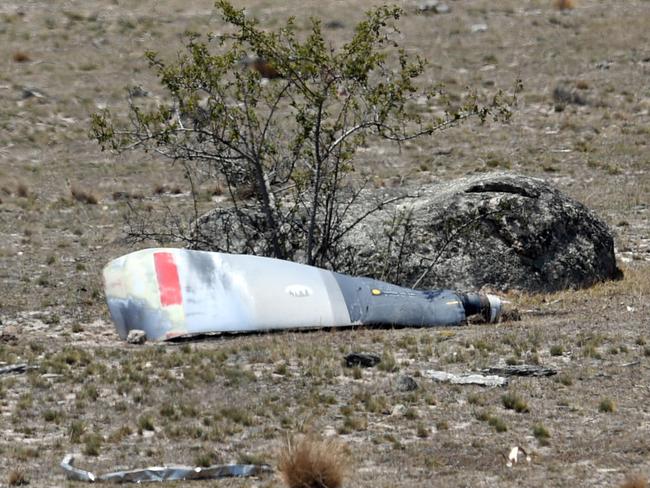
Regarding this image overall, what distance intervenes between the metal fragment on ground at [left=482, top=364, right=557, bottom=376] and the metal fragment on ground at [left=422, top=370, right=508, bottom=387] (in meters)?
0.17

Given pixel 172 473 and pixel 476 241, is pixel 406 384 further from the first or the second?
pixel 476 241

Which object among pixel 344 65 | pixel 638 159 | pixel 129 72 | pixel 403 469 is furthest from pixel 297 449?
pixel 129 72

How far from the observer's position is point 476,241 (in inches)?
681

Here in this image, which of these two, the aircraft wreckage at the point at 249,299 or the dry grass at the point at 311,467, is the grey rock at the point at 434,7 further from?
the dry grass at the point at 311,467

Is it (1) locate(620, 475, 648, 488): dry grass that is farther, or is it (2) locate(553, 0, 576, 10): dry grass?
(2) locate(553, 0, 576, 10): dry grass

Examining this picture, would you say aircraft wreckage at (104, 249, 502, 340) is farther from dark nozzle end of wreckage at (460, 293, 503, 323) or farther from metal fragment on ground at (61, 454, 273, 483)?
metal fragment on ground at (61, 454, 273, 483)

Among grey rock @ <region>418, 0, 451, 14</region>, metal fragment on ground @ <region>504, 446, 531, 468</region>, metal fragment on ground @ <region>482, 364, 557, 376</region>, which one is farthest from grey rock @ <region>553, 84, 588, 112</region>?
metal fragment on ground @ <region>504, 446, 531, 468</region>

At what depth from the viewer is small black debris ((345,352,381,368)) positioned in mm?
12797

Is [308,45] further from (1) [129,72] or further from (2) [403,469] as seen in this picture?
(1) [129,72]

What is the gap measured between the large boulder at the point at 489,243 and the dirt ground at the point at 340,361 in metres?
0.51

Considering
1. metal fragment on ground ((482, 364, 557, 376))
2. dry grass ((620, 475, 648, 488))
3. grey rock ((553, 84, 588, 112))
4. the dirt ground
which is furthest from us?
grey rock ((553, 84, 588, 112))

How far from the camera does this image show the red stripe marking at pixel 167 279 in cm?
1461

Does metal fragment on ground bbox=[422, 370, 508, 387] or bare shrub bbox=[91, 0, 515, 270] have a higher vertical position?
bare shrub bbox=[91, 0, 515, 270]

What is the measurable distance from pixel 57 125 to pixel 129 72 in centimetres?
538
